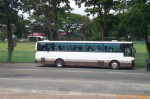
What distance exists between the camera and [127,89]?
15.9 meters

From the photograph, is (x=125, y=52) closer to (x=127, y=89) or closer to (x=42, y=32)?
(x=127, y=89)

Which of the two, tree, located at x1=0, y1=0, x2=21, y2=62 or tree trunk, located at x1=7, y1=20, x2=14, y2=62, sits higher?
tree, located at x1=0, y1=0, x2=21, y2=62

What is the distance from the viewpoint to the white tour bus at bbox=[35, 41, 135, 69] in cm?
2961

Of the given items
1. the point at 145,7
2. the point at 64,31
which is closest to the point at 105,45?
the point at 145,7

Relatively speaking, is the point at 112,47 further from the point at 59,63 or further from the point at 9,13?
the point at 9,13

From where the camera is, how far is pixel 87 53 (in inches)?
1193

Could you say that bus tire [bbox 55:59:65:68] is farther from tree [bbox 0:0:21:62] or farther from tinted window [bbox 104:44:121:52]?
tree [bbox 0:0:21:62]

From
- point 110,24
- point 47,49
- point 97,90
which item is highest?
point 110,24

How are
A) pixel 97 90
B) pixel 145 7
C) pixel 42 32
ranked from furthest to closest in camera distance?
pixel 42 32, pixel 145 7, pixel 97 90

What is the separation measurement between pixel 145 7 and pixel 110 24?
21.5ft

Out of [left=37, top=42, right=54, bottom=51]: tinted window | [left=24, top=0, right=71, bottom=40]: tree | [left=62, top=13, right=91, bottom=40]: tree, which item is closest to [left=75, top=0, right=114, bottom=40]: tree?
[left=24, top=0, right=71, bottom=40]: tree

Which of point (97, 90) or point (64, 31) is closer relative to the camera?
point (97, 90)

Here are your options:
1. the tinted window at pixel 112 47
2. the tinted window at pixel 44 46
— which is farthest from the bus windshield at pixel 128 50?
the tinted window at pixel 44 46

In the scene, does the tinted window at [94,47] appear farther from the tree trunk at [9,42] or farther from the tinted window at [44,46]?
the tree trunk at [9,42]
